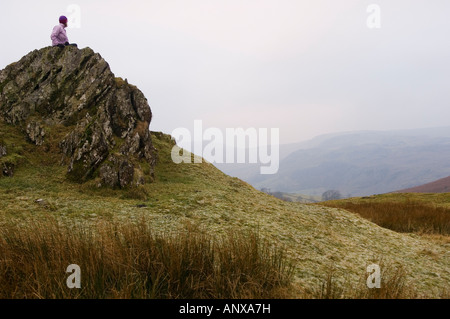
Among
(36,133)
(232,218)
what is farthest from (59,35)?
(232,218)

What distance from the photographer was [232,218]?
12.0m

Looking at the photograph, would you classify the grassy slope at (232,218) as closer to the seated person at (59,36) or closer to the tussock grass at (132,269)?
the tussock grass at (132,269)

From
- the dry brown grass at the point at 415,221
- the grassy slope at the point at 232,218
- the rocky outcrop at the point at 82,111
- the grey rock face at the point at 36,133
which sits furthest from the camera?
the dry brown grass at the point at 415,221

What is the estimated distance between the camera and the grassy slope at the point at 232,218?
920 cm

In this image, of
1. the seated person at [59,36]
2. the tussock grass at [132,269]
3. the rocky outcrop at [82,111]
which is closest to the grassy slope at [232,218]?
the rocky outcrop at [82,111]

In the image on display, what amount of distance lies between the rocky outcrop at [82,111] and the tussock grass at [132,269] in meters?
8.71

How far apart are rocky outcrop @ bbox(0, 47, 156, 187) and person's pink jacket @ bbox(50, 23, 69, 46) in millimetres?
587

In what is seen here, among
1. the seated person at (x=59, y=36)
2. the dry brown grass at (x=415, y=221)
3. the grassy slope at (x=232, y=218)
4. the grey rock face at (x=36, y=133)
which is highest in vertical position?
the seated person at (x=59, y=36)

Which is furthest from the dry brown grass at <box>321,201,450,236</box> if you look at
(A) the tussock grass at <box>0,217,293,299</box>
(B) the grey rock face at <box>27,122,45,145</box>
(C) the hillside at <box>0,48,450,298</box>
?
(B) the grey rock face at <box>27,122,45,145</box>

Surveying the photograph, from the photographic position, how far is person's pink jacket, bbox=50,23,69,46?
19375 millimetres

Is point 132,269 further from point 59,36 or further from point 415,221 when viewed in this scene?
point 415,221

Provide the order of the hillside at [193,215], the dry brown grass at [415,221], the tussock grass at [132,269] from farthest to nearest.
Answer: the dry brown grass at [415,221]
the hillside at [193,215]
the tussock grass at [132,269]

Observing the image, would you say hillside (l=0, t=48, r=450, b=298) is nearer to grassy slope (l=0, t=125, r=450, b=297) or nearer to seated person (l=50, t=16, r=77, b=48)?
grassy slope (l=0, t=125, r=450, b=297)

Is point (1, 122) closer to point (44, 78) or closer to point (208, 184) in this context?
point (44, 78)
